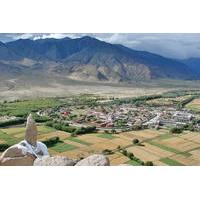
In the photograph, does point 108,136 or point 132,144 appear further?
point 108,136

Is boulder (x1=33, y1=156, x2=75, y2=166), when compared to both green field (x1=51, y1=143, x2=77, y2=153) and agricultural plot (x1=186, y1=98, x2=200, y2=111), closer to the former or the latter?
green field (x1=51, y1=143, x2=77, y2=153)

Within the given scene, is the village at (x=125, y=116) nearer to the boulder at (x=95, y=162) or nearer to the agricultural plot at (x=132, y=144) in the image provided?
the agricultural plot at (x=132, y=144)

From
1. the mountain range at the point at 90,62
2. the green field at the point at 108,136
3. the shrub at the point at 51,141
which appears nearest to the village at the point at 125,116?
the green field at the point at 108,136

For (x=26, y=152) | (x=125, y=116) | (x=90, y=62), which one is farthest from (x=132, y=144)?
(x=90, y=62)

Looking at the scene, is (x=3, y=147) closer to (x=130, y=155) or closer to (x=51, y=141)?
(x=51, y=141)

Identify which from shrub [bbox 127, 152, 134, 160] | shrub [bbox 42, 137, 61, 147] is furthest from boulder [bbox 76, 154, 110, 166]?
shrub [bbox 42, 137, 61, 147]
